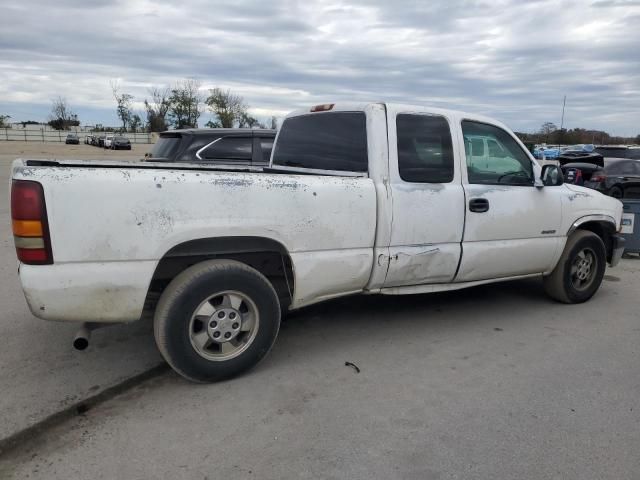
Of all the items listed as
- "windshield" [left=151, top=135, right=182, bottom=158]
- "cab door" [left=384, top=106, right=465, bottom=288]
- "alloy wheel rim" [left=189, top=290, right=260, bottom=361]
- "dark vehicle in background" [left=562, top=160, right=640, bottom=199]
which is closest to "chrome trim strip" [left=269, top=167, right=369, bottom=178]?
"cab door" [left=384, top=106, right=465, bottom=288]

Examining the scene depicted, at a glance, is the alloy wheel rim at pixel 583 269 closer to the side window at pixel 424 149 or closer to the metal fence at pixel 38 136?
the side window at pixel 424 149

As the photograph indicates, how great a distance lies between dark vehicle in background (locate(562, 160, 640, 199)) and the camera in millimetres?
13367

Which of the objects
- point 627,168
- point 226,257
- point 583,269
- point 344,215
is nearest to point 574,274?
point 583,269

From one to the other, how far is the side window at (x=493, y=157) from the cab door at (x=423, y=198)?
0.20 meters

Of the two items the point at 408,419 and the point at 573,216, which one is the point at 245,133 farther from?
the point at 408,419

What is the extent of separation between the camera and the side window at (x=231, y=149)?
762 centimetres

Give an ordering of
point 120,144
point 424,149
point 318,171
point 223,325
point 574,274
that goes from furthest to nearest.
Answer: point 120,144
point 574,274
point 318,171
point 424,149
point 223,325

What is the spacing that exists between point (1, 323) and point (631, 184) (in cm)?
1428

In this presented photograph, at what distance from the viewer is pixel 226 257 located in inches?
149

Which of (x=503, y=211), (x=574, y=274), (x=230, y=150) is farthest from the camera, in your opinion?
(x=230, y=150)

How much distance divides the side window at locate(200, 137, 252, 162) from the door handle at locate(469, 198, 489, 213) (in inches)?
165

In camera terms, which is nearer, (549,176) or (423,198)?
(423,198)

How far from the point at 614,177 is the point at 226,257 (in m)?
13.3

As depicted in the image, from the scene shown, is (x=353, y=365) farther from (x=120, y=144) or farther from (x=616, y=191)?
(x=120, y=144)
